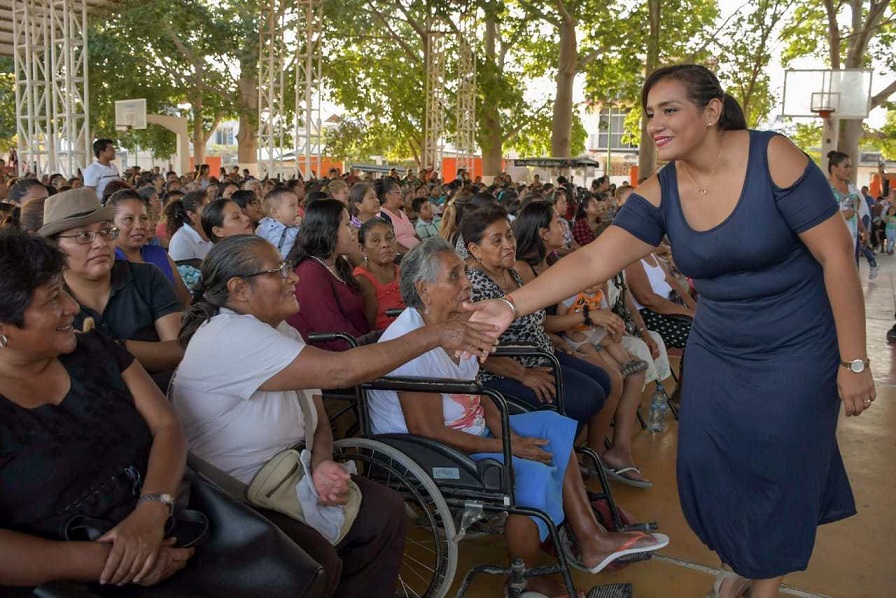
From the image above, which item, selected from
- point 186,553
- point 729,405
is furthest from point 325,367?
point 729,405

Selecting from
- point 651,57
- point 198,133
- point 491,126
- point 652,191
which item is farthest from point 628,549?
point 198,133

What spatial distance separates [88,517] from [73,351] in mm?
412

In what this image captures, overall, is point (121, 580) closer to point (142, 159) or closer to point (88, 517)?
point (88, 517)

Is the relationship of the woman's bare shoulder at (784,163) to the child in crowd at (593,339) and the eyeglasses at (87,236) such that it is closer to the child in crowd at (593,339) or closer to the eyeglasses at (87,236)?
the child in crowd at (593,339)

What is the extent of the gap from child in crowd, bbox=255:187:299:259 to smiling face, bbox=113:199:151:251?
2.10 m

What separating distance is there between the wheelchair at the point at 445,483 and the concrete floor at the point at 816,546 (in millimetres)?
228

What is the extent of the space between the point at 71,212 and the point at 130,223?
0.96 m

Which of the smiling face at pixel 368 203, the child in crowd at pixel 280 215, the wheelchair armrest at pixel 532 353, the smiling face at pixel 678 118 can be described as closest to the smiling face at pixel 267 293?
the wheelchair armrest at pixel 532 353

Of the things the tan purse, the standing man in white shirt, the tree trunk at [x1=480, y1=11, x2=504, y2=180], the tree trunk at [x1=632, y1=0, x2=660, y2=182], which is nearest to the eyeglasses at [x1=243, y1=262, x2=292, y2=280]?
the tan purse

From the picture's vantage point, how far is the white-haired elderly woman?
278cm

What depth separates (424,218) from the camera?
9805 millimetres

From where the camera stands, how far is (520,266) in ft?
14.4

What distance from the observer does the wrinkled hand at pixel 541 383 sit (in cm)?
356

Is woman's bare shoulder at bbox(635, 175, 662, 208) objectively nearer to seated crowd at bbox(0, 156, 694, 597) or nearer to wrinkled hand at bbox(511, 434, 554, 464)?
seated crowd at bbox(0, 156, 694, 597)
